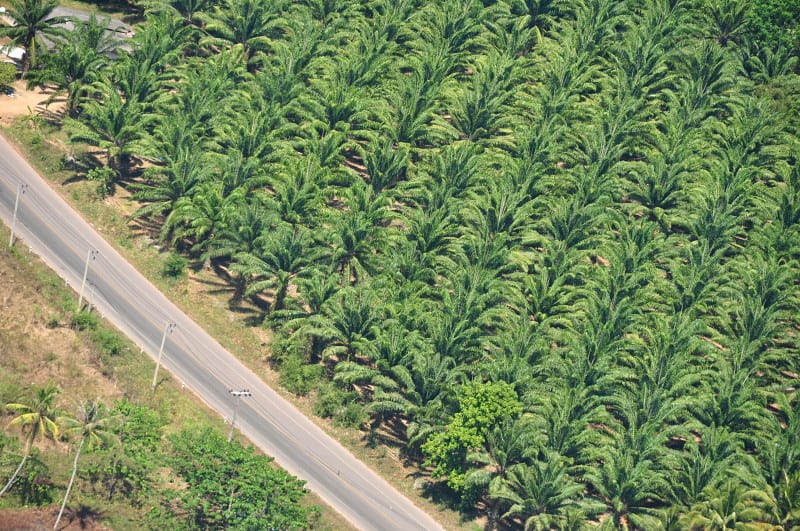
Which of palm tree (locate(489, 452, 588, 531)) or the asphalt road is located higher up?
palm tree (locate(489, 452, 588, 531))

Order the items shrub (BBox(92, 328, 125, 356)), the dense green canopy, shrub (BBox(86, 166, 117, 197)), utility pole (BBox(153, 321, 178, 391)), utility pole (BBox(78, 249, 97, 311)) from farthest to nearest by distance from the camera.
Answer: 1. shrub (BBox(86, 166, 117, 197))
2. utility pole (BBox(78, 249, 97, 311))
3. shrub (BBox(92, 328, 125, 356))
4. utility pole (BBox(153, 321, 178, 391))
5. the dense green canopy

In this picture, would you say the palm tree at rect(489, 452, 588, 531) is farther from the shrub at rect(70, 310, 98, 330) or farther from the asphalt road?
the shrub at rect(70, 310, 98, 330)

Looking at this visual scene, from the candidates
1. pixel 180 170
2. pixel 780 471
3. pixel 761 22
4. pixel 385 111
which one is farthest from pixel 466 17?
pixel 780 471

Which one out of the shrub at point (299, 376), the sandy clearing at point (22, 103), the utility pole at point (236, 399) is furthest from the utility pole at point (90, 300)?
the sandy clearing at point (22, 103)

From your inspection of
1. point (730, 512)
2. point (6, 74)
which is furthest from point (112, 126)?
point (730, 512)

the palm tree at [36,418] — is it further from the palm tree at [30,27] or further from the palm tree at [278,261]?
the palm tree at [30,27]

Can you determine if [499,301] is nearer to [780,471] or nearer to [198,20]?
[780,471]

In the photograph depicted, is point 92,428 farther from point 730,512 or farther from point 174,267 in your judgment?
point 730,512


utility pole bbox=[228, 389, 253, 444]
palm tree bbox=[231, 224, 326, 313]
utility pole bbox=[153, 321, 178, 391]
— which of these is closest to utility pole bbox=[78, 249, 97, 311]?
utility pole bbox=[153, 321, 178, 391]
